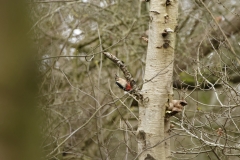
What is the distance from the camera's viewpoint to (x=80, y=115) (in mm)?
7066

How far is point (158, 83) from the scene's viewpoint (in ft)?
12.4

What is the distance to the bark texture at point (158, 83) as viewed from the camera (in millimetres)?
3746

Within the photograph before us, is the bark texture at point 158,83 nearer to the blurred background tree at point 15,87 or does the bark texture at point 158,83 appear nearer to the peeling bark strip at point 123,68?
the peeling bark strip at point 123,68

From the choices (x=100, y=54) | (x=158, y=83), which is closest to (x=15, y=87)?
(x=158, y=83)

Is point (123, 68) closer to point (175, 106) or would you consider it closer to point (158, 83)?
point (158, 83)

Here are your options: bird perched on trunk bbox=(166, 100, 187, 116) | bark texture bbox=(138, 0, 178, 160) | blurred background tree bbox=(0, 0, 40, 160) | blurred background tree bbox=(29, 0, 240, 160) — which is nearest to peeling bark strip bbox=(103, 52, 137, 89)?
bark texture bbox=(138, 0, 178, 160)

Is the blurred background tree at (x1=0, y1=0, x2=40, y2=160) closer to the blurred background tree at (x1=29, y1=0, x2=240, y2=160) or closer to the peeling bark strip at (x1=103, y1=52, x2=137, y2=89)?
the peeling bark strip at (x1=103, y1=52, x2=137, y2=89)

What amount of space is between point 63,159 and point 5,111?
5906 millimetres

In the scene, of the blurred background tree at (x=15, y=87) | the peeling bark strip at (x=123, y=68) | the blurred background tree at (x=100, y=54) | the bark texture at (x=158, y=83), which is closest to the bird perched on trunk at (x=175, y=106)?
the bark texture at (x=158, y=83)

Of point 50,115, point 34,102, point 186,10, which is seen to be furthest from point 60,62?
point 34,102

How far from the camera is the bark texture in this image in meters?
3.75

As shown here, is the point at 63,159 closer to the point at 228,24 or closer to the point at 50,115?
the point at 50,115

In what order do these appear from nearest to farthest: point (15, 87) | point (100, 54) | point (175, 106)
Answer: point (15, 87)
point (175, 106)
point (100, 54)

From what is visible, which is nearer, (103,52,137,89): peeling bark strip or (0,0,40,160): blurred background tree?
(0,0,40,160): blurred background tree
